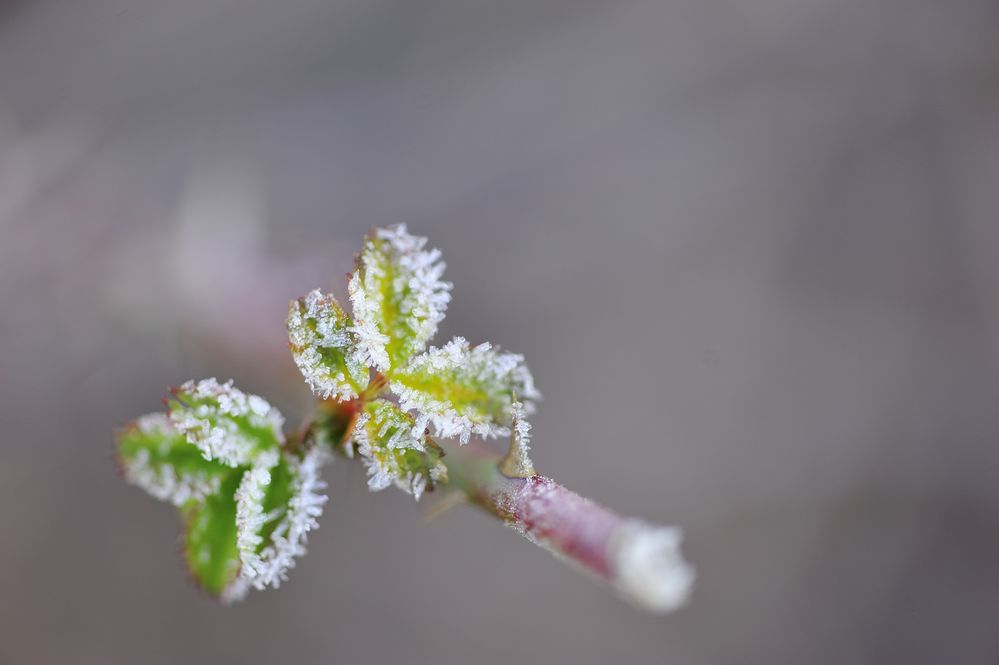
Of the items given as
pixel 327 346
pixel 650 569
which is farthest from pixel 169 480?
pixel 650 569

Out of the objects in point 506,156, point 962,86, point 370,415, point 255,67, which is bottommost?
point 370,415

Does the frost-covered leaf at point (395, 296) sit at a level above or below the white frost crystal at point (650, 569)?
above

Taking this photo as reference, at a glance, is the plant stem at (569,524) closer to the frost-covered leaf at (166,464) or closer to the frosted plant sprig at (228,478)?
the frosted plant sprig at (228,478)

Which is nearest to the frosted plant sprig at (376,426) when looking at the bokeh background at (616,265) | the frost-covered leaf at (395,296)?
the frost-covered leaf at (395,296)

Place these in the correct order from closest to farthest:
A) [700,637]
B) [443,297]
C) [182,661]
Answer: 1. [443,297]
2. [182,661]
3. [700,637]

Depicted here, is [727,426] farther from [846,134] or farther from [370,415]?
[370,415]

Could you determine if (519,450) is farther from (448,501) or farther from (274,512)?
(274,512)

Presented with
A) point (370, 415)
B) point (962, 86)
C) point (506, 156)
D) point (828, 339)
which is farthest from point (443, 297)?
point (962, 86)
